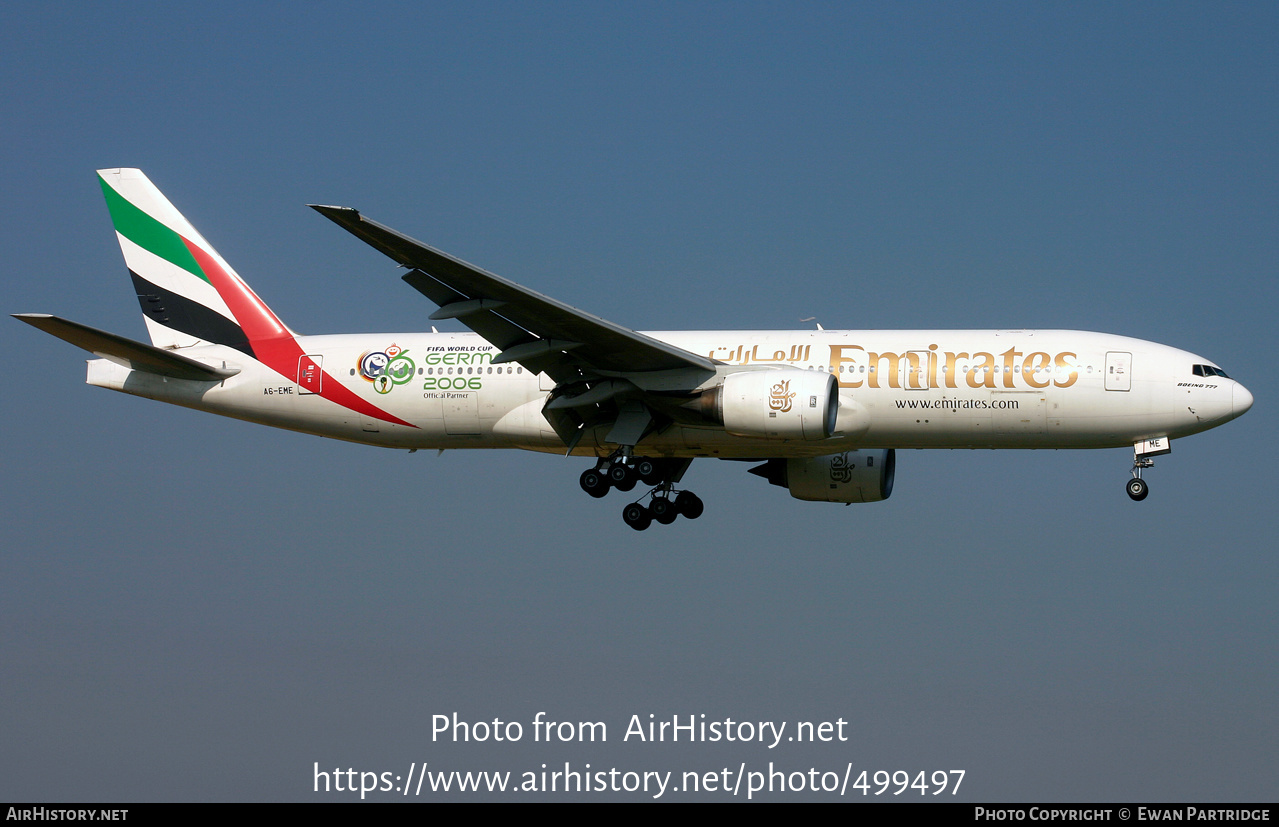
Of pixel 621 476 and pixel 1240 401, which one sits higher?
pixel 1240 401

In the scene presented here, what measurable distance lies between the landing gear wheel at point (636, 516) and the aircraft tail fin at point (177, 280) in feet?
29.0

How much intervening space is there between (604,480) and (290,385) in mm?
7501

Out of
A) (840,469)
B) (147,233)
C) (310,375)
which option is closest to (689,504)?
(840,469)

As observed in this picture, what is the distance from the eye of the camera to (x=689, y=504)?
33.7m

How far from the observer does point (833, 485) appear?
34.3 metres

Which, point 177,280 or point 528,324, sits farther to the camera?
point 177,280

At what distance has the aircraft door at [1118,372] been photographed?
95.8ft

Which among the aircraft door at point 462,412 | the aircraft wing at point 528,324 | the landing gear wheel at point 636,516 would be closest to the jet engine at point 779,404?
the aircraft wing at point 528,324

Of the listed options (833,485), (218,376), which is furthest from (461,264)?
(833,485)

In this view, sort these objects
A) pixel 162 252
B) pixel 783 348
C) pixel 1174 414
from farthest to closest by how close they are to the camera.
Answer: pixel 162 252 < pixel 783 348 < pixel 1174 414

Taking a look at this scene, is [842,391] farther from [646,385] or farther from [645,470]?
[645,470]

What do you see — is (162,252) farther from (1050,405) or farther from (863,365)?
(1050,405)

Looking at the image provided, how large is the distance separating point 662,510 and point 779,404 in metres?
5.47

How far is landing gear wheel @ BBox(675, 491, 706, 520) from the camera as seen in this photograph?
33625mm
